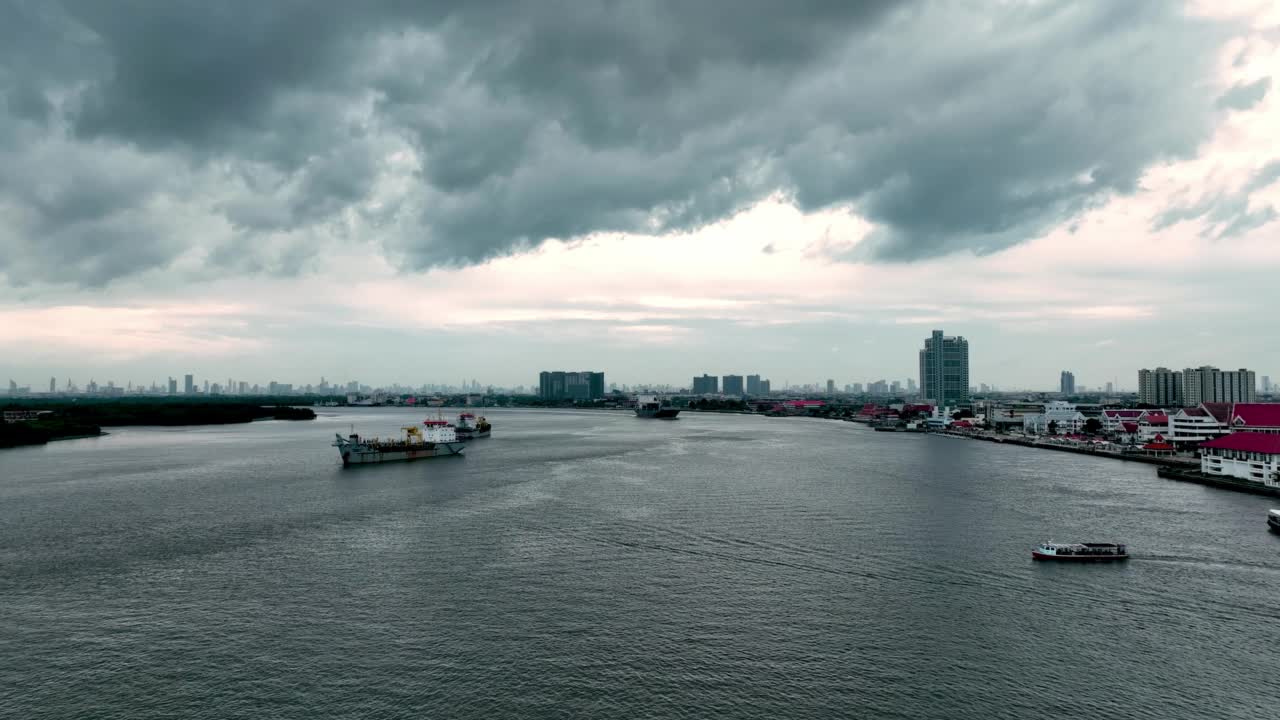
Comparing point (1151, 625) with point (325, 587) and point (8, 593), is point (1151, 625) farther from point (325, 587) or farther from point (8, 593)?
point (8, 593)

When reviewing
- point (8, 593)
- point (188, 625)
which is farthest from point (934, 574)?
point (8, 593)

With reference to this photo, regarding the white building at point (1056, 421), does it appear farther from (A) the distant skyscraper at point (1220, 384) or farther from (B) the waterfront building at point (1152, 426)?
(A) the distant skyscraper at point (1220, 384)

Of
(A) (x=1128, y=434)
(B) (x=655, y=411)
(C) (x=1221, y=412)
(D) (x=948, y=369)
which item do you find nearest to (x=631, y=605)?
(C) (x=1221, y=412)

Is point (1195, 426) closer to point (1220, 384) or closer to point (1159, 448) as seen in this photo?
point (1159, 448)

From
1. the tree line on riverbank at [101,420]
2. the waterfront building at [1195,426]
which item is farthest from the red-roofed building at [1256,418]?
the tree line on riverbank at [101,420]

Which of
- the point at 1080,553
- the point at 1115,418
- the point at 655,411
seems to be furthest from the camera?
the point at 655,411

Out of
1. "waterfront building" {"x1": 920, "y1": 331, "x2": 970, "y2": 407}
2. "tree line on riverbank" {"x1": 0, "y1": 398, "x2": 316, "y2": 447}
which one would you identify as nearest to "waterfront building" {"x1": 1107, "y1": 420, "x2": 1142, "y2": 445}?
"tree line on riverbank" {"x1": 0, "y1": 398, "x2": 316, "y2": 447}
